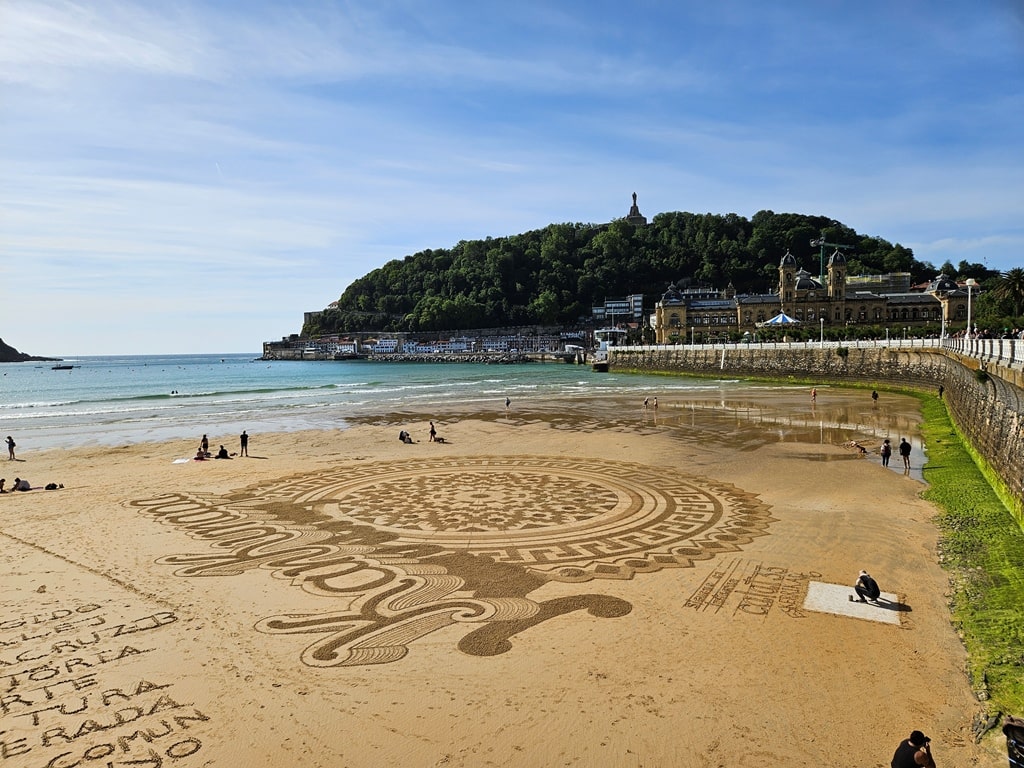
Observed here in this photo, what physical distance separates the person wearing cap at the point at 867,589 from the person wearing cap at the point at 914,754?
4424mm

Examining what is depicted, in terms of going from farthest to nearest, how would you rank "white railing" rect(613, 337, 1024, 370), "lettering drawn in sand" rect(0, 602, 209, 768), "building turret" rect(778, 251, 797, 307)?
"building turret" rect(778, 251, 797, 307)
"white railing" rect(613, 337, 1024, 370)
"lettering drawn in sand" rect(0, 602, 209, 768)

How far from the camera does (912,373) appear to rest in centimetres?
4850

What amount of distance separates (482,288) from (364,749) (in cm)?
18240

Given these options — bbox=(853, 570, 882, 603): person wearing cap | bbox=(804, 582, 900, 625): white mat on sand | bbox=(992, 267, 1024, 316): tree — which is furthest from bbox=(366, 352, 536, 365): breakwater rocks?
bbox=(853, 570, 882, 603): person wearing cap

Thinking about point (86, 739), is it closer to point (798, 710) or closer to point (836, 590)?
point (798, 710)

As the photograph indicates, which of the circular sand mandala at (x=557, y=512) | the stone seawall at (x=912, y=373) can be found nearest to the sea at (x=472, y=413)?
the stone seawall at (x=912, y=373)

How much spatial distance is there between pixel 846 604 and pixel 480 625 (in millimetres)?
5983

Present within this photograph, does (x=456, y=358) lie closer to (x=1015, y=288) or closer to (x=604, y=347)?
(x=604, y=347)

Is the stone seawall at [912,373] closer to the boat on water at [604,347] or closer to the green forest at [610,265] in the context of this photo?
the boat on water at [604,347]

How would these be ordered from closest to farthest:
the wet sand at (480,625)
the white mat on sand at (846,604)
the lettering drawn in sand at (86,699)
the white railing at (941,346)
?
1. the lettering drawn in sand at (86,699)
2. the wet sand at (480,625)
3. the white mat on sand at (846,604)
4. the white railing at (941,346)

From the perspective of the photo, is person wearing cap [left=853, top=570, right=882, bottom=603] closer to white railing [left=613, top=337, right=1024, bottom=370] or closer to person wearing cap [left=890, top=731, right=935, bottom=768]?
person wearing cap [left=890, top=731, right=935, bottom=768]

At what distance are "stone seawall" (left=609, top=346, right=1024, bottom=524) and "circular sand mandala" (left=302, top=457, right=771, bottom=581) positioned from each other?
645 cm

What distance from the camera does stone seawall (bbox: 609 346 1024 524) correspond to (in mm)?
15727

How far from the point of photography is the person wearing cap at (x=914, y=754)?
5.78 metres
